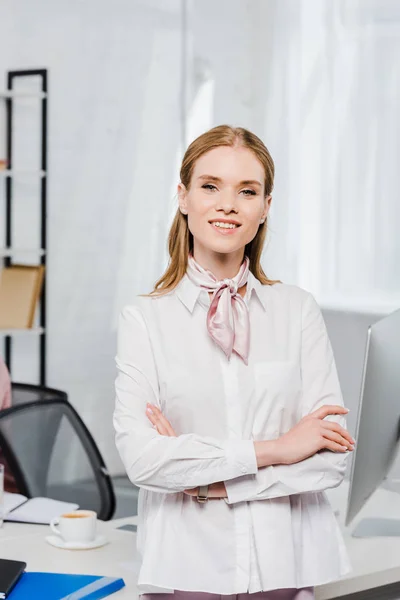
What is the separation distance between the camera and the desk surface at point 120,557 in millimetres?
1787

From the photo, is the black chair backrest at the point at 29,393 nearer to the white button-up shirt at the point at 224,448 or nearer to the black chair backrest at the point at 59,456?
the black chair backrest at the point at 59,456

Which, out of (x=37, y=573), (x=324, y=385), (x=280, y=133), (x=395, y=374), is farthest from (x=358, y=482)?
(x=280, y=133)

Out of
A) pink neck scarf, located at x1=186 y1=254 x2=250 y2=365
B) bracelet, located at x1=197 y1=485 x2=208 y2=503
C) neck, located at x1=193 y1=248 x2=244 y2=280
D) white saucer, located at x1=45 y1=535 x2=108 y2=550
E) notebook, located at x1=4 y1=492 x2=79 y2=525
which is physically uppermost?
neck, located at x1=193 y1=248 x2=244 y2=280

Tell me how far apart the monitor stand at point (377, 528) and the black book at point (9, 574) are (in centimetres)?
78

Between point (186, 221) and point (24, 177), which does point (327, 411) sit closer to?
point (186, 221)

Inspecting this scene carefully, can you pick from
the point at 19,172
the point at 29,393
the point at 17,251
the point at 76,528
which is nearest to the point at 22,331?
the point at 17,251

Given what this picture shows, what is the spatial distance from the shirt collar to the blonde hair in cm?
2

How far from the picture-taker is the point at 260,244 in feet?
5.64

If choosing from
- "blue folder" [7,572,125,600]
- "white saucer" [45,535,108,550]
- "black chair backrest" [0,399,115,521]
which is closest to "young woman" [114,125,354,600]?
"blue folder" [7,572,125,600]

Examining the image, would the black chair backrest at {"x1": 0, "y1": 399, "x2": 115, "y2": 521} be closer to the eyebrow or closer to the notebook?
the notebook

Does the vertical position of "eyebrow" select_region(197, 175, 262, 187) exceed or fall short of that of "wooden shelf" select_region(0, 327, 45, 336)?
it exceeds it

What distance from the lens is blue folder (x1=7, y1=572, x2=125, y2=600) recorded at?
1.63 m

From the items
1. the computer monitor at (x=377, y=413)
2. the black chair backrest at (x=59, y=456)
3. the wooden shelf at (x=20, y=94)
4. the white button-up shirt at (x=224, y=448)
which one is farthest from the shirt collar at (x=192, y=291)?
the wooden shelf at (x=20, y=94)

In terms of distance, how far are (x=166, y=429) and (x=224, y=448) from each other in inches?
4.1
